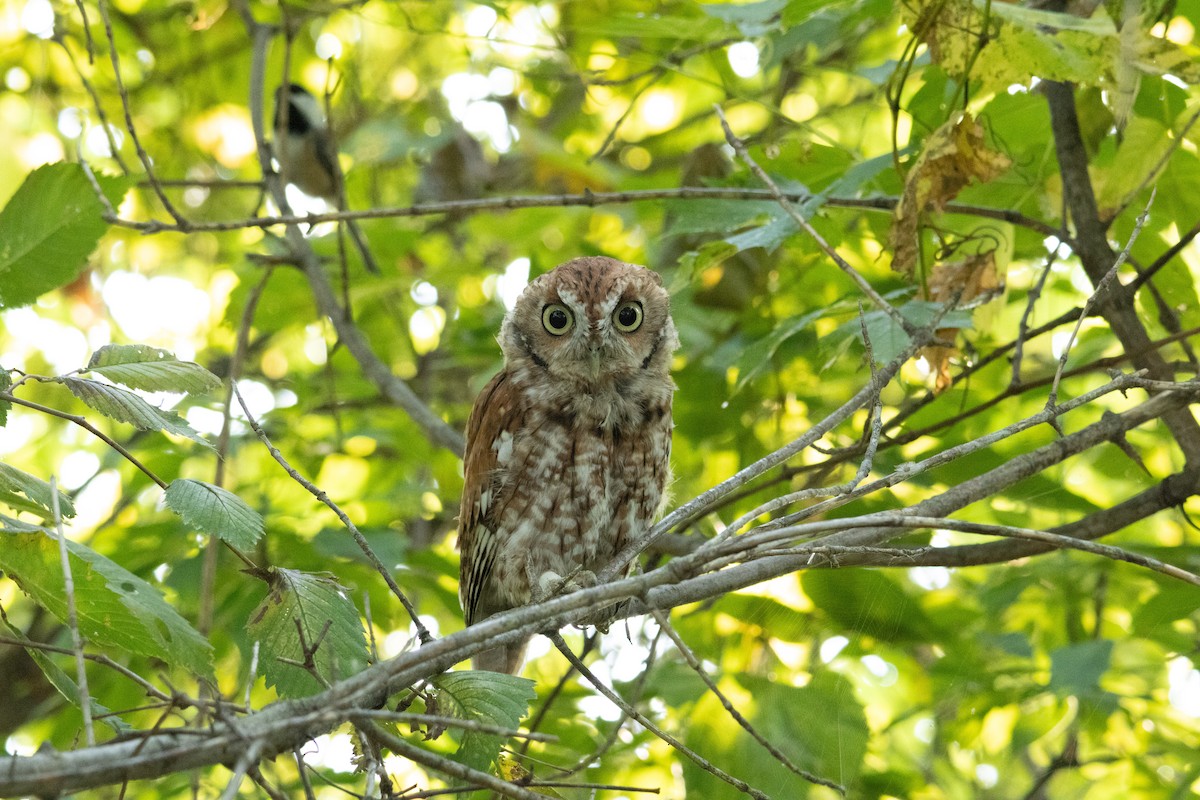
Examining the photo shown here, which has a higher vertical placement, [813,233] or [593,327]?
[593,327]

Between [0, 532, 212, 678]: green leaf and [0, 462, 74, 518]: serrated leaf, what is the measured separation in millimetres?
44

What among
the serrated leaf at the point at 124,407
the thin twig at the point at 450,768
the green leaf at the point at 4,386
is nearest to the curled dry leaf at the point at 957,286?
the thin twig at the point at 450,768

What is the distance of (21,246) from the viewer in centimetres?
201

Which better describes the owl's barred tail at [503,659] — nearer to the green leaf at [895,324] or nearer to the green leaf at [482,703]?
the green leaf at [482,703]

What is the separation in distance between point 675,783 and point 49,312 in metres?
4.20

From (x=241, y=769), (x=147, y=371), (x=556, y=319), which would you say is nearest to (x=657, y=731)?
(x=241, y=769)

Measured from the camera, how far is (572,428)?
3.25m

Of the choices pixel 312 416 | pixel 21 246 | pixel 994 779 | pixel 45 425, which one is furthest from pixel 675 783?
pixel 45 425

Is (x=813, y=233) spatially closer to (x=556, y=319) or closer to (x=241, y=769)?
(x=556, y=319)

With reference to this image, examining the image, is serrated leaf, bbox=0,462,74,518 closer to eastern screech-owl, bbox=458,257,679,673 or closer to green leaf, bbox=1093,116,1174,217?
eastern screech-owl, bbox=458,257,679,673

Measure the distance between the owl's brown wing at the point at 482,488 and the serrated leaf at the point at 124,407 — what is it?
154 centimetres

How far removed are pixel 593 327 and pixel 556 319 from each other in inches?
5.9

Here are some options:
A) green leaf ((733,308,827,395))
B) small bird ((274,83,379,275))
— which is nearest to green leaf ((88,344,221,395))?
green leaf ((733,308,827,395))

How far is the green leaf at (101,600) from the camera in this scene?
1.75 meters
